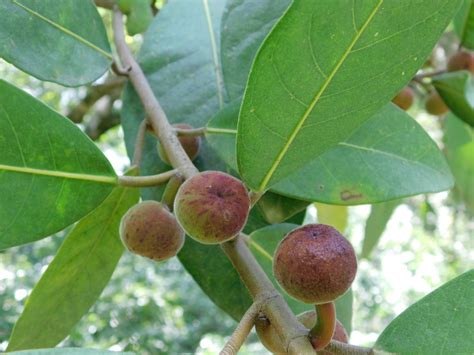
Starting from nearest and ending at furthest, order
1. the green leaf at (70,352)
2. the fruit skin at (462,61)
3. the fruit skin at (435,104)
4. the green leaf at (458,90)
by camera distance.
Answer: the green leaf at (70,352) → the green leaf at (458,90) → the fruit skin at (462,61) → the fruit skin at (435,104)

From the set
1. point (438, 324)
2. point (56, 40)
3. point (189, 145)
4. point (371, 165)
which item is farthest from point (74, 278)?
point (438, 324)

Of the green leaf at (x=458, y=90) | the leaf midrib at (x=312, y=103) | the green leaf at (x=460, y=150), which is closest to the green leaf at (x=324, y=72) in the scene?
the leaf midrib at (x=312, y=103)

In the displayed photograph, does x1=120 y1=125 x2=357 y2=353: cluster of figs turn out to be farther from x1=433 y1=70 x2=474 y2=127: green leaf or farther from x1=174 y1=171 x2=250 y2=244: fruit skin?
x1=433 y1=70 x2=474 y2=127: green leaf

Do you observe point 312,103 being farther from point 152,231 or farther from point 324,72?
point 152,231

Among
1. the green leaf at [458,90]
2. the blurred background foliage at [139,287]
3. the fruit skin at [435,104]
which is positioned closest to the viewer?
the green leaf at [458,90]

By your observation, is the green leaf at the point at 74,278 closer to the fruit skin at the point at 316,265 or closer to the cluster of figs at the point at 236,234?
the cluster of figs at the point at 236,234

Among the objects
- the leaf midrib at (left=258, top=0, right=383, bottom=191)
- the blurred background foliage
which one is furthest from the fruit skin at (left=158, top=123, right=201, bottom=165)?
the blurred background foliage
